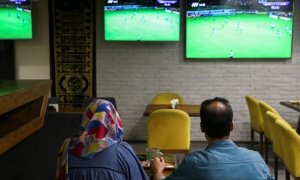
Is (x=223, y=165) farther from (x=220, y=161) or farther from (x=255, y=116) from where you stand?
(x=255, y=116)

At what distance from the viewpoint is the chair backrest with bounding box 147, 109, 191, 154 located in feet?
13.8

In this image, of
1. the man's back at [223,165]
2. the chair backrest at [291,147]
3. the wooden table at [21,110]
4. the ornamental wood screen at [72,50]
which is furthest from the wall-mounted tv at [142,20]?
the man's back at [223,165]

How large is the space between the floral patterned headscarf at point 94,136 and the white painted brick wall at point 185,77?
14.0ft

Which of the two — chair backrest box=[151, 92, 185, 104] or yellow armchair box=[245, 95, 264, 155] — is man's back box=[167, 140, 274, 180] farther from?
chair backrest box=[151, 92, 185, 104]

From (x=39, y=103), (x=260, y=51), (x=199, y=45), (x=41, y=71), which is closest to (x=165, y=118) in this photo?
(x=39, y=103)

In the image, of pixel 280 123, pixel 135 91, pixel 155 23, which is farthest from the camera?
pixel 135 91

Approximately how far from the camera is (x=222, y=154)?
1.77 meters

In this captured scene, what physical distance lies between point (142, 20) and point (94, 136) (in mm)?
4274

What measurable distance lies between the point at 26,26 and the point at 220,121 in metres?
4.79

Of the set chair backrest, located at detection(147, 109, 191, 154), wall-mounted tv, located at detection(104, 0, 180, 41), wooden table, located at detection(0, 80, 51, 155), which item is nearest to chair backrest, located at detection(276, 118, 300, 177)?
chair backrest, located at detection(147, 109, 191, 154)

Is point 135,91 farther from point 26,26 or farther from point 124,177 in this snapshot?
point 124,177

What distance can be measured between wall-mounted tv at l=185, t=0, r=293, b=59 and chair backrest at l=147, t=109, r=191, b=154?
2123mm

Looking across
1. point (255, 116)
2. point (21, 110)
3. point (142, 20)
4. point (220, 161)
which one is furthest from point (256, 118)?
point (220, 161)

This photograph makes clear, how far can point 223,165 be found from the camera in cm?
173
